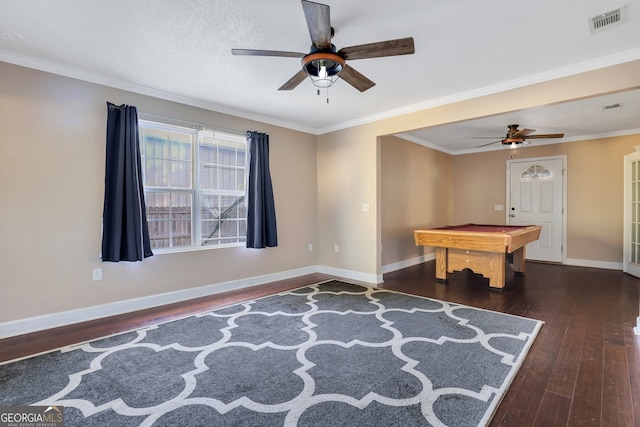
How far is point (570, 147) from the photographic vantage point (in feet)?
19.9

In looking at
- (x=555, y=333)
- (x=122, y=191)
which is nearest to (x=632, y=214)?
(x=555, y=333)

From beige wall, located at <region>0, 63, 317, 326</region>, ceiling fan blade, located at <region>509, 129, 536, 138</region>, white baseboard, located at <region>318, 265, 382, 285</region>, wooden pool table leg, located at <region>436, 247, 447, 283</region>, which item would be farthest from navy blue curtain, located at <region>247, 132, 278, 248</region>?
ceiling fan blade, located at <region>509, 129, 536, 138</region>

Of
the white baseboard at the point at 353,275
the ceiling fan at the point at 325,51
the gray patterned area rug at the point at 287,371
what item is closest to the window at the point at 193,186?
the gray patterned area rug at the point at 287,371

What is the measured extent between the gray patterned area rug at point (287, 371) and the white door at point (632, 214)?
3.85 m

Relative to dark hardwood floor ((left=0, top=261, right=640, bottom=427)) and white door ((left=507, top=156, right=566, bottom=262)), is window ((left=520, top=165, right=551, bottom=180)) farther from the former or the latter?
dark hardwood floor ((left=0, top=261, right=640, bottom=427))

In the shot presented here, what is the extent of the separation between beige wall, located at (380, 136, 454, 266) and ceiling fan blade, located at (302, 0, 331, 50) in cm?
338

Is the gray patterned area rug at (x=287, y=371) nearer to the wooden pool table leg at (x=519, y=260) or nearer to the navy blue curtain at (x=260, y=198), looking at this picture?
the navy blue curtain at (x=260, y=198)

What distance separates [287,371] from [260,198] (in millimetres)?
2720

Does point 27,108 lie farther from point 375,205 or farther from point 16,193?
point 375,205

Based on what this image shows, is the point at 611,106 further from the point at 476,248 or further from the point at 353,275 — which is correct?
the point at 353,275

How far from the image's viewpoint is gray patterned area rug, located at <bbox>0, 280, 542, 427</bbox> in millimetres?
1696

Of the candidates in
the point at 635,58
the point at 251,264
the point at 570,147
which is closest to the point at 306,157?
the point at 251,264

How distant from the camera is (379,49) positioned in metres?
2.09

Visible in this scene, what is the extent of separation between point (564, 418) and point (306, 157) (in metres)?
4.50
